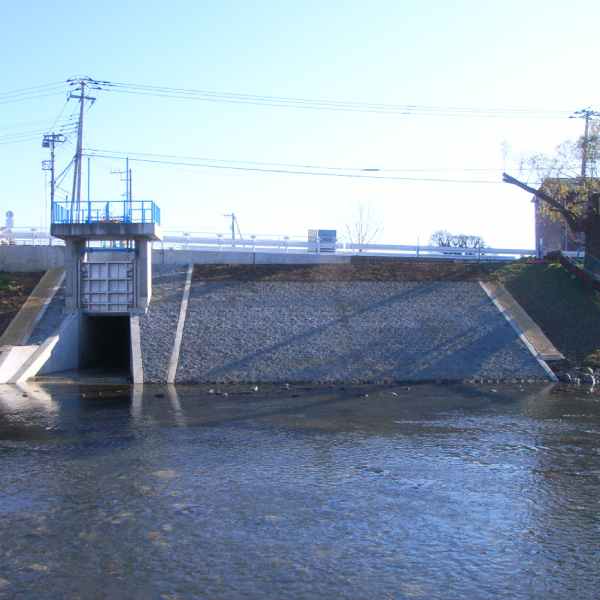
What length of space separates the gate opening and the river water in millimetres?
9467

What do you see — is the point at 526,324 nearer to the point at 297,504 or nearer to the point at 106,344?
the point at 297,504

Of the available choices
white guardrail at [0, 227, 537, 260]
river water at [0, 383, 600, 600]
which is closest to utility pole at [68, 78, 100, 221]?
white guardrail at [0, 227, 537, 260]

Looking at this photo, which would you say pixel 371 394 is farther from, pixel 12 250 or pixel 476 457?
pixel 12 250

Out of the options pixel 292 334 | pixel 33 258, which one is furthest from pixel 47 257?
pixel 292 334

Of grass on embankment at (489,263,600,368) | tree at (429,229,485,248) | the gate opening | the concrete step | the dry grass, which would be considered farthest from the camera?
tree at (429,229,485,248)

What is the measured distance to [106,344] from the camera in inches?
1107

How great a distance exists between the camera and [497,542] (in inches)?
285

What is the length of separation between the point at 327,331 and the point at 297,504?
48.4 ft

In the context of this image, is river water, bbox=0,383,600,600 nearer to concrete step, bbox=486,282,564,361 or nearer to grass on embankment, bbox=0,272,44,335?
concrete step, bbox=486,282,564,361

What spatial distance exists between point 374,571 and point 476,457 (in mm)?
5496

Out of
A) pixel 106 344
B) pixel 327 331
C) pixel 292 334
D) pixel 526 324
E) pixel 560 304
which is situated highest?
pixel 560 304

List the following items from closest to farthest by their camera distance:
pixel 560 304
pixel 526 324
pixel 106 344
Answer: pixel 526 324 < pixel 560 304 < pixel 106 344

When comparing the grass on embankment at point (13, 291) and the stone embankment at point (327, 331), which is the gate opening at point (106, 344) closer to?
the grass on embankment at point (13, 291)

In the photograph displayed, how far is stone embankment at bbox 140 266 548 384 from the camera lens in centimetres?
2105
